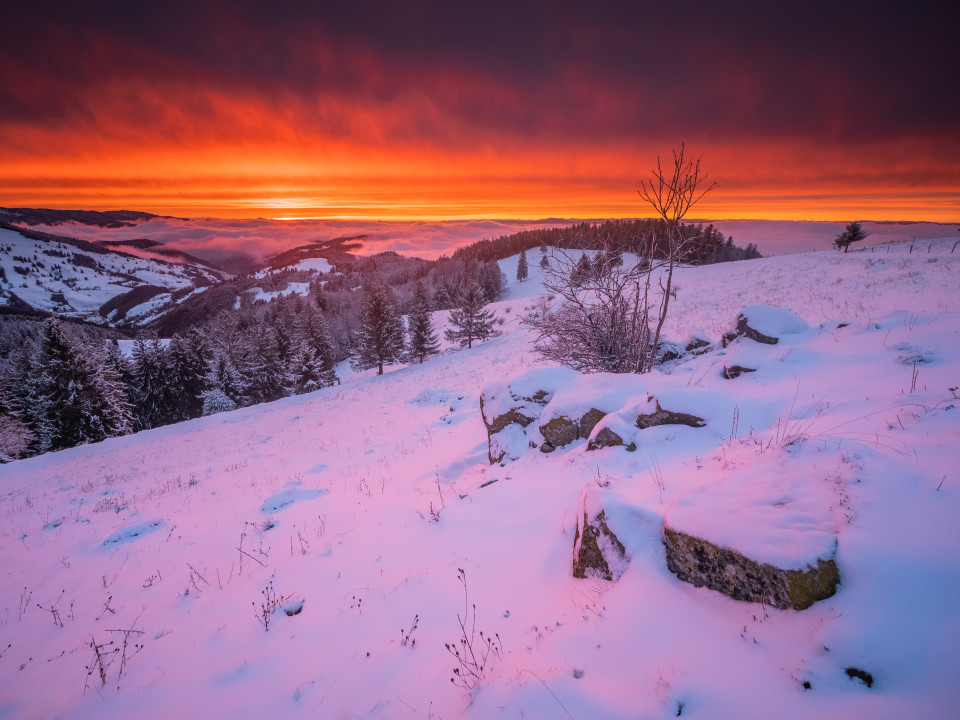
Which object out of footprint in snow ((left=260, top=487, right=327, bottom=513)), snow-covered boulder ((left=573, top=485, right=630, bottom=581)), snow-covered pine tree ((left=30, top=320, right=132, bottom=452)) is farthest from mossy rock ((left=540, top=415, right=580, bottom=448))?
snow-covered pine tree ((left=30, top=320, right=132, bottom=452))

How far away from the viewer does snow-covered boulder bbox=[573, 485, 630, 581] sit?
350cm

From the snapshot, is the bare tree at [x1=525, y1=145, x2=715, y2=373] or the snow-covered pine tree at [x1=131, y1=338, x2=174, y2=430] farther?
the snow-covered pine tree at [x1=131, y1=338, x2=174, y2=430]

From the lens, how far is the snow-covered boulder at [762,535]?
2480 millimetres

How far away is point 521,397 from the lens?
26.6 ft

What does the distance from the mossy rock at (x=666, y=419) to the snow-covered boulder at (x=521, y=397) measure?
7.80 ft

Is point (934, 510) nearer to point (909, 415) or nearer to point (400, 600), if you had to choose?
point (909, 415)

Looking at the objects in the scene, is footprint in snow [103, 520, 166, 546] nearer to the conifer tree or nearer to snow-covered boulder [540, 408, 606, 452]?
snow-covered boulder [540, 408, 606, 452]

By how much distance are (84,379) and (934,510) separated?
4194 centimetres

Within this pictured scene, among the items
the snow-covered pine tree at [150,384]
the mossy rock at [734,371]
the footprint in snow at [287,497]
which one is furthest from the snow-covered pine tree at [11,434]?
the mossy rock at [734,371]

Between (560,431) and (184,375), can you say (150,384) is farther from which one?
(560,431)

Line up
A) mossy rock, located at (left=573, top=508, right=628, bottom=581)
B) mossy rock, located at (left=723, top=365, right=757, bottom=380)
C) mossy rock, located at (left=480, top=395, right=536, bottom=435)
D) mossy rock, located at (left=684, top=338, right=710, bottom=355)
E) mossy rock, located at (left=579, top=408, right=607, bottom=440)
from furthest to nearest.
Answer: mossy rock, located at (left=684, top=338, right=710, bottom=355)
mossy rock, located at (left=480, top=395, right=536, bottom=435)
mossy rock, located at (left=723, top=365, right=757, bottom=380)
mossy rock, located at (left=579, top=408, right=607, bottom=440)
mossy rock, located at (left=573, top=508, right=628, bottom=581)

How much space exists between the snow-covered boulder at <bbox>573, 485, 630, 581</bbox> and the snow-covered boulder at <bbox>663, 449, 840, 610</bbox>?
0.46 m

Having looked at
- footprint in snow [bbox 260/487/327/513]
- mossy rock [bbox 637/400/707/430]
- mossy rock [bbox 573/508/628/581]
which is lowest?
footprint in snow [bbox 260/487/327/513]

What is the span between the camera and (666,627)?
9.15ft
